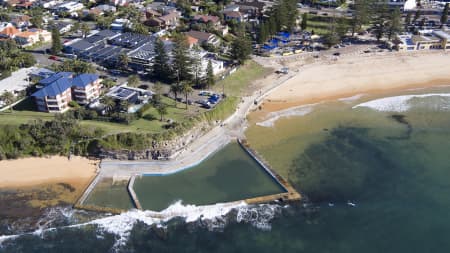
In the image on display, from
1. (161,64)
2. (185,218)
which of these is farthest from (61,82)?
(185,218)

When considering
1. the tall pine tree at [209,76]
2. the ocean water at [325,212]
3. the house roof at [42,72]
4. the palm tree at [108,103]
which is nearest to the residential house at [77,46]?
the house roof at [42,72]

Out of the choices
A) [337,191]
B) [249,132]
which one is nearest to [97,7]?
[249,132]

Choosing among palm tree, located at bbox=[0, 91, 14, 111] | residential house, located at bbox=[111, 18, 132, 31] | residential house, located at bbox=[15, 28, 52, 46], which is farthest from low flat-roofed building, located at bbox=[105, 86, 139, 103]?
residential house, located at bbox=[15, 28, 52, 46]

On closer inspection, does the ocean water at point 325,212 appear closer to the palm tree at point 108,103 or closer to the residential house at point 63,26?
the palm tree at point 108,103

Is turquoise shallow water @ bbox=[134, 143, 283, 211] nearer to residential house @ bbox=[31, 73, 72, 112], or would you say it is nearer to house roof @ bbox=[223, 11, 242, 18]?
residential house @ bbox=[31, 73, 72, 112]

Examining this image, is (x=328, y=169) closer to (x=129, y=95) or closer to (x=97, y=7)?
(x=129, y=95)
